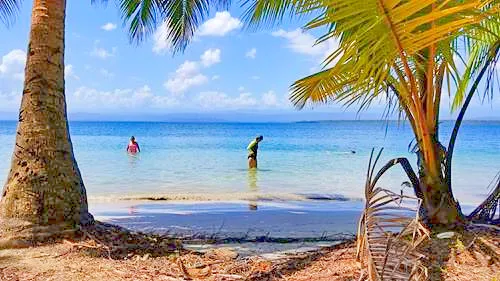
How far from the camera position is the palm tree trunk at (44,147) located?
4.55 m

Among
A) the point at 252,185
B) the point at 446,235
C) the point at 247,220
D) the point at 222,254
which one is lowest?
the point at 252,185

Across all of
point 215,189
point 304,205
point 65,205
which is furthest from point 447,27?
point 215,189

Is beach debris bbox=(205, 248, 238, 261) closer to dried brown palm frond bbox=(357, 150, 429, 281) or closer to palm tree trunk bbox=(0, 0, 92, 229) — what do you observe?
palm tree trunk bbox=(0, 0, 92, 229)

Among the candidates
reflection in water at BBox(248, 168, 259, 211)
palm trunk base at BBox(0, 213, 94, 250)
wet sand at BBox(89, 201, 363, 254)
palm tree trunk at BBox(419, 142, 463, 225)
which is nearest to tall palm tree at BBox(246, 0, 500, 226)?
palm tree trunk at BBox(419, 142, 463, 225)

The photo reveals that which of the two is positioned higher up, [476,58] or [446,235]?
[476,58]

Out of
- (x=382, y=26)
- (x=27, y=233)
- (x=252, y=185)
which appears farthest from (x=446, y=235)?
(x=252, y=185)

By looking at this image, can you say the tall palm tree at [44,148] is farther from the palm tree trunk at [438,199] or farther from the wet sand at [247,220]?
the palm tree trunk at [438,199]

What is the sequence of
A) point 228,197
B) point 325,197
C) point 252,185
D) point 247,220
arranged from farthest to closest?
point 252,185, point 325,197, point 228,197, point 247,220

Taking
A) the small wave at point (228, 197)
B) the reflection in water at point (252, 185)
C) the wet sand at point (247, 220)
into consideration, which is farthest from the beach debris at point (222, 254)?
the small wave at point (228, 197)

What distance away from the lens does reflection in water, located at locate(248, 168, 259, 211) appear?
965 centimetres

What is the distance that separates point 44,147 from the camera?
460 centimetres

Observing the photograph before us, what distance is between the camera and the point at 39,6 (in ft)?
15.7

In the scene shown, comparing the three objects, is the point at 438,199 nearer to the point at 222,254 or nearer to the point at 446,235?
the point at 446,235

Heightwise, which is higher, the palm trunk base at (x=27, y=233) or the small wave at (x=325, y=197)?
the palm trunk base at (x=27, y=233)
